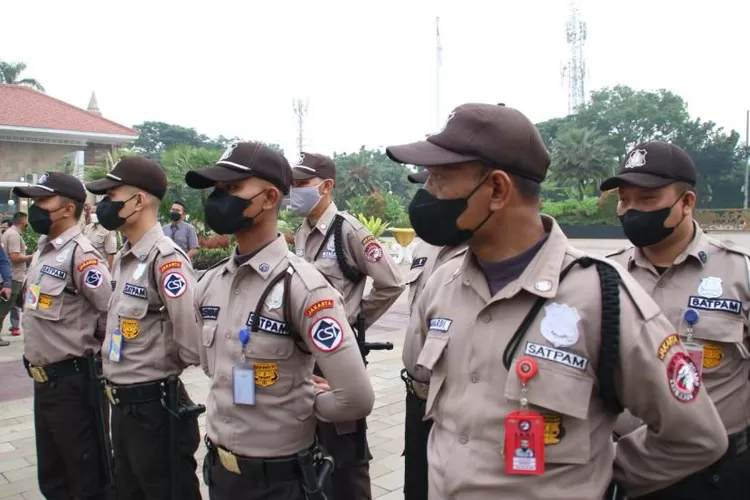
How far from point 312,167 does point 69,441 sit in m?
2.29

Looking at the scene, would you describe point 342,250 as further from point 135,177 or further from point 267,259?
point 267,259

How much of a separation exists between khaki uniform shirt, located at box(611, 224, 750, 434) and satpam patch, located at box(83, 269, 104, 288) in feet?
10.1

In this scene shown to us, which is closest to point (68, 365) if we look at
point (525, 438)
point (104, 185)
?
point (104, 185)

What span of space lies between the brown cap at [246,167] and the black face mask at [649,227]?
151 cm

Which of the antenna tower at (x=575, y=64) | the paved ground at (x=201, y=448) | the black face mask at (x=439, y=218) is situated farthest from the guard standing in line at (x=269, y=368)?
the antenna tower at (x=575, y=64)

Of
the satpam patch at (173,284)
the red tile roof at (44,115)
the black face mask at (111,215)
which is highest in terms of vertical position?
the red tile roof at (44,115)

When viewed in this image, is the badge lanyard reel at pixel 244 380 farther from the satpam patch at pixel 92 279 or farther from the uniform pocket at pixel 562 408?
the satpam patch at pixel 92 279

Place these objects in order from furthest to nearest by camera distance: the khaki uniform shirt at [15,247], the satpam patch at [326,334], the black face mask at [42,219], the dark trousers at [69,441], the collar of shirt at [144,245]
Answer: the khaki uniform shirt at [15,247], the black face mask at [42,219], the dark trousers at [69,441], the collar of shirt at [144,245], the satpam patch at [326,334]

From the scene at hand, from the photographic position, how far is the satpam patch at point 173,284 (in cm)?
319

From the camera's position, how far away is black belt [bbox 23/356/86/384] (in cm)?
373

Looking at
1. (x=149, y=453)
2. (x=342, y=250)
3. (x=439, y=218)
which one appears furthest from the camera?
(x=342, y=250)

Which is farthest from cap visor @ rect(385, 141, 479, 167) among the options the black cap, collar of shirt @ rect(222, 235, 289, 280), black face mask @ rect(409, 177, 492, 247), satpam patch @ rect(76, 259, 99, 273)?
the black cap

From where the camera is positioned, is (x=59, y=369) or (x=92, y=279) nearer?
(x=59, y=369)

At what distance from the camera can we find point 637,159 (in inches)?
110
